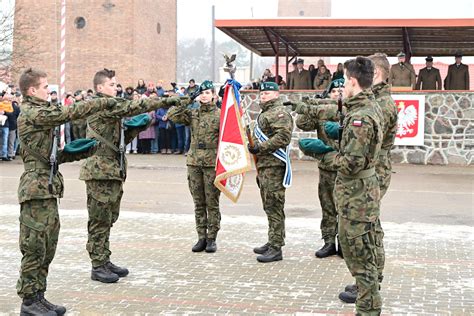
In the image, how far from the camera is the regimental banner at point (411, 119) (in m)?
18.2

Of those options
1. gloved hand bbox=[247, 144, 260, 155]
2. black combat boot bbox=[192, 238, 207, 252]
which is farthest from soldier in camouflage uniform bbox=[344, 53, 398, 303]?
black combat boot bbox=[192, 238, 207, 252]

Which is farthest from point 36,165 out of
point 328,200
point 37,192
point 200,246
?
point 328,200

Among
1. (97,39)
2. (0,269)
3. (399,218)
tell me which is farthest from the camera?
(97,39)

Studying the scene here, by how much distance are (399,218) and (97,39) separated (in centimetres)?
2784

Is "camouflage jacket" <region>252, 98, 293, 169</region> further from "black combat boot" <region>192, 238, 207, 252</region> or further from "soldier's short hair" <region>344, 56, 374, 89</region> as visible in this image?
"soldier's short hair" <region>344, 56, 374, 89</region>

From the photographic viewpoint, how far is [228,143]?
26.1ft

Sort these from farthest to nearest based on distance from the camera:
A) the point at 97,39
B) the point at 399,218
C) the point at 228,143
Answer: the point at 97,39, the point at 399,218, the point at 228,143

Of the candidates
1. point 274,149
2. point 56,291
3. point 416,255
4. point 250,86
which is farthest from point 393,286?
point 250,86

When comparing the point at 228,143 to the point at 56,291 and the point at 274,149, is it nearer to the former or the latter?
the point at 274,149

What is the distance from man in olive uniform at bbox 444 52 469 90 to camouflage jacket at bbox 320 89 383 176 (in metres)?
14.7

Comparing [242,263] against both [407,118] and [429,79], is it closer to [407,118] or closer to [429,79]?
[407,118]

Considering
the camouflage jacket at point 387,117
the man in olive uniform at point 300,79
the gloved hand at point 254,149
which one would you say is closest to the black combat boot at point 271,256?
the gloved hand at point 254,149

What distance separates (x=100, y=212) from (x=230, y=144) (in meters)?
1.72

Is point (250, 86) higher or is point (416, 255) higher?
point (250, 86)
